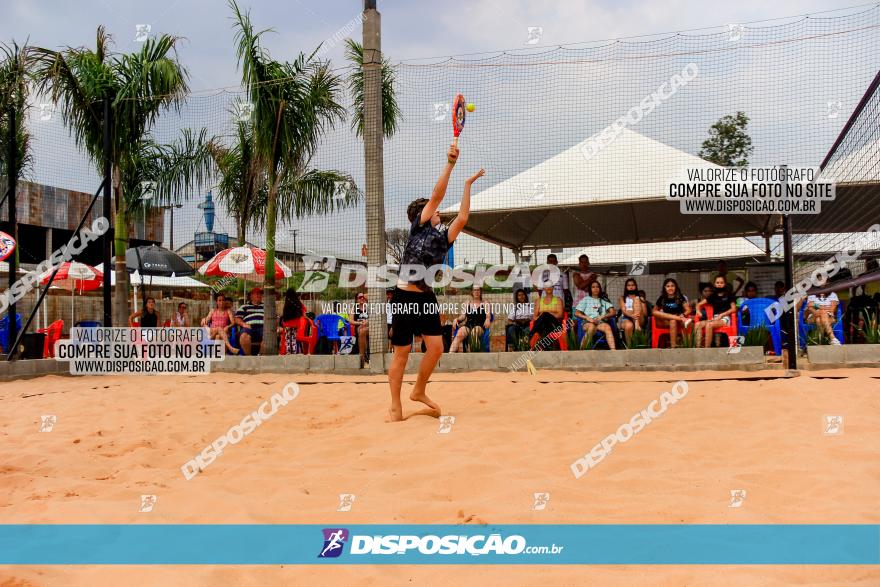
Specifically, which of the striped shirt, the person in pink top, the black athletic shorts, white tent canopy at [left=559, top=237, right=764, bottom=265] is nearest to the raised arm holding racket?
the black athletic shorts

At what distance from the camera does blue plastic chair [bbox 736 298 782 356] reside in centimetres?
815

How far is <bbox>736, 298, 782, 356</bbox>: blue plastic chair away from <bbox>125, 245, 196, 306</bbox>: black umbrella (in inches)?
415

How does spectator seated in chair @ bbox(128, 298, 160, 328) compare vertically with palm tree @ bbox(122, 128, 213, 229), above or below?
below

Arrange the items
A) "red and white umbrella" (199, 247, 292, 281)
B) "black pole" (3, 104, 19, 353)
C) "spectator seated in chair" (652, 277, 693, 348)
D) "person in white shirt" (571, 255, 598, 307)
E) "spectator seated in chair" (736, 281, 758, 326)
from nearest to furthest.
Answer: "spectator seated in chair" (652, 277, 693, 348) < "spectator seated in chair" (736, 281, 758, 326) < "black pole" (3, 104, 19, 353) < "person in white shirt" (571, 255, 598, 307) < "red and white umbrella" (199, 247, 292, 281)

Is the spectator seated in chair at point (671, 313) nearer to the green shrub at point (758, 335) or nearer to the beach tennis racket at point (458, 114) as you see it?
the green shrub at point (758, 335)

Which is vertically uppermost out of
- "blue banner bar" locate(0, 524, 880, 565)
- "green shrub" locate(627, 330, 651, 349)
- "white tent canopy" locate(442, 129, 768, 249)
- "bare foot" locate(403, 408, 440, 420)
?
"white tent canopy" locate(442, 129, 768, 249)

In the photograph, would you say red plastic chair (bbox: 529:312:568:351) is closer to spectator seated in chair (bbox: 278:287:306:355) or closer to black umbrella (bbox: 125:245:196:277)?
spectator seated in chair (bbox: 278:287:306:355)

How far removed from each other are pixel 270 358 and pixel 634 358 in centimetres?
463

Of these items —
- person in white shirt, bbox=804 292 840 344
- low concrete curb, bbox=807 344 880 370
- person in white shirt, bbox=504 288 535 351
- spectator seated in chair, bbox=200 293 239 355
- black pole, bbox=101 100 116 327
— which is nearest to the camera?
low concrete curb, bbox=807 344 880 370

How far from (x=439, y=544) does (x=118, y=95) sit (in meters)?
10.4

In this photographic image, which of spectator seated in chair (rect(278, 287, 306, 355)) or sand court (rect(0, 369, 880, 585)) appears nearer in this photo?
sand court (rect(0, 369, 880, 585))

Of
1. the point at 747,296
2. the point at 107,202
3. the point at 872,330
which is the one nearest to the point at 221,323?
the point at 107,202

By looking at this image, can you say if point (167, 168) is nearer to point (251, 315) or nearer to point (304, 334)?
point (251, 315)
